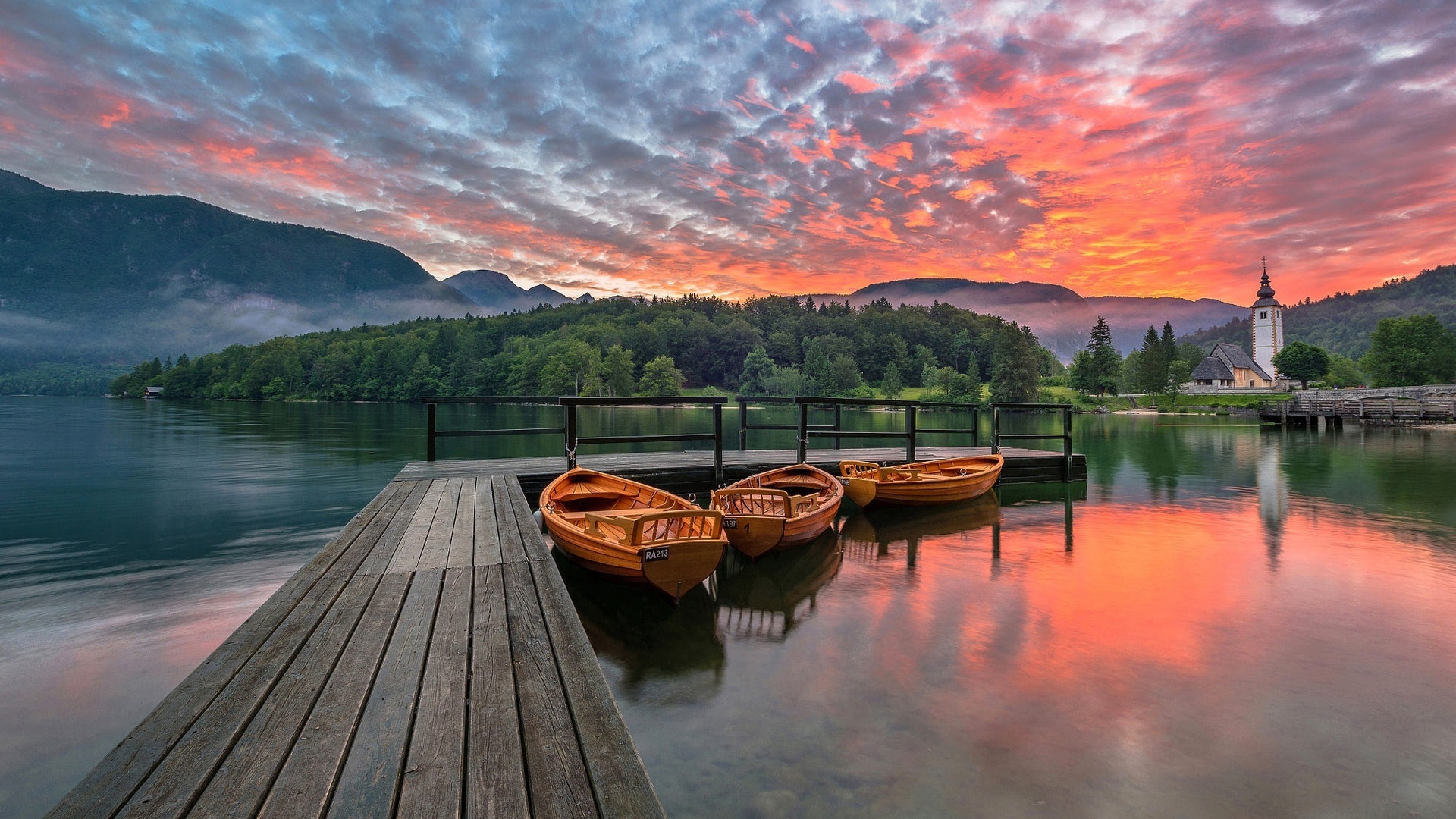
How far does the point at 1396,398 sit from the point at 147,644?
217 ft

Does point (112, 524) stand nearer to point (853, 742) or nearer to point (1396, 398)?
point (853, 742)

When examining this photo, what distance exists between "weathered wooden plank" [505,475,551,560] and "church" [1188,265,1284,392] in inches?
4391

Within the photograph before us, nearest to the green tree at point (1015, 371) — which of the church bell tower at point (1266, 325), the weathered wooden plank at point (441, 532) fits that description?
the church bell tower at point (1266, 325)

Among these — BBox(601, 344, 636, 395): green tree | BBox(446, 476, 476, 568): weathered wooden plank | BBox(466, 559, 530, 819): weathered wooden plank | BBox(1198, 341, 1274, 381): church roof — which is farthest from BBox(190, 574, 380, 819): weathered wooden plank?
BBox(1198, 341, 1274, 381): church roof

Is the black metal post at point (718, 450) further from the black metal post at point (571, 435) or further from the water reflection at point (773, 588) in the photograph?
the black metal post at point (571, 435)

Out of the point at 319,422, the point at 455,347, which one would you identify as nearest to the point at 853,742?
the point at 319,422

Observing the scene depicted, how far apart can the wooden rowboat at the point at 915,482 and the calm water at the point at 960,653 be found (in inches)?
20.2

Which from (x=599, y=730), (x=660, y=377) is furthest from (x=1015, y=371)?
(x=599, y=730)

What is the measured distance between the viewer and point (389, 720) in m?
2.55

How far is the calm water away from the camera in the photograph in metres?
4.06

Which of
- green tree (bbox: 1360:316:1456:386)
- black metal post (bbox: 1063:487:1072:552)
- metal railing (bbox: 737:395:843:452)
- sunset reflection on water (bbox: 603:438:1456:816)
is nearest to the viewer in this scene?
sunset reflection on water (bbox: 603:438:1456:816)

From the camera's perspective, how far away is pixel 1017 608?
24.4ft

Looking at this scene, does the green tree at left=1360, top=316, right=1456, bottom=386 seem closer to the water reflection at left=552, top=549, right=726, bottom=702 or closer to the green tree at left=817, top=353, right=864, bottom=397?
the green tree at left=817, top=353, right=864, bottom=397

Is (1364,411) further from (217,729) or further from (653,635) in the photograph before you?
(217,729)
